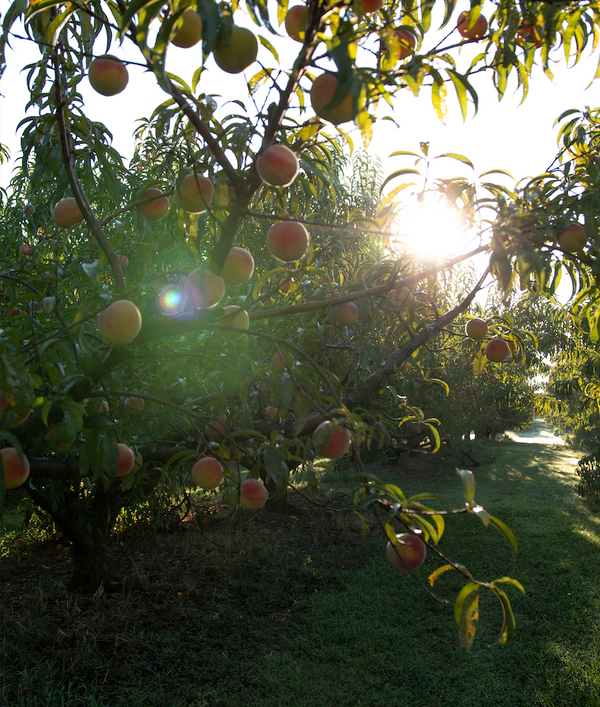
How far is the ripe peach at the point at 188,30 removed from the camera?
0.97 meters

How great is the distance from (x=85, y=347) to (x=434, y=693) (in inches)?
123

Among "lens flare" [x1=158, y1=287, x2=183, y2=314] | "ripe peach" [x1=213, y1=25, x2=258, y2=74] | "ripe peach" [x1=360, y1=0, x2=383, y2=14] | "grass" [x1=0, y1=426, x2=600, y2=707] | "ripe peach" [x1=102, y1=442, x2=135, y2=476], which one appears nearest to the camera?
"ripe peach" [x1=213, y1=25, x2=258, y2=74]

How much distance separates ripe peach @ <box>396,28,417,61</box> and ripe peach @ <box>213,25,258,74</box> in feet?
0.99

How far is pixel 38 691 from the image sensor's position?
2.52 metres

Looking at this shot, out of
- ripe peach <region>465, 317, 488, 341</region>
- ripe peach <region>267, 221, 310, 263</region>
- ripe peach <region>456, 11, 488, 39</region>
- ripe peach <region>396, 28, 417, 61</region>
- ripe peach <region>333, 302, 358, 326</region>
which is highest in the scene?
ripe peach <region>456, 11, 488, 39</region>

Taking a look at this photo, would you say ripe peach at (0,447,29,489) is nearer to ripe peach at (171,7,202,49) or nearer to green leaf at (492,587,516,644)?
ripe peach at (171,7,202,49)

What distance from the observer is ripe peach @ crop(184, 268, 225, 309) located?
1107 millimetres

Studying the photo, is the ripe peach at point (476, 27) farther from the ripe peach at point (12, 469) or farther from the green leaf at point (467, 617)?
the ripe peach at point (12, 469)

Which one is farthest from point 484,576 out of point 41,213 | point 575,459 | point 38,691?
point 575,459

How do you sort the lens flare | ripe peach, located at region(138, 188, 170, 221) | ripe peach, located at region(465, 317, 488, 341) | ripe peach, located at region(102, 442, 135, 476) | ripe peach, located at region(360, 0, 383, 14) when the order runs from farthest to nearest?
ripe peach, located at region(465, 317, 488, 341), ripe peach, located at region(102, 442, 135, 476), ripe peach, located at region(138, 188, 170, 221), the lens flare, ripe peach, located at region(360, 0, 383, 14)

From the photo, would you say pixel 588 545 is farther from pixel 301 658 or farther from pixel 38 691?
pixel 38 691

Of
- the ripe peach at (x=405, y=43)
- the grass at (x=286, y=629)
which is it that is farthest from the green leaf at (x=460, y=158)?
the grass at (x=286, y=629)

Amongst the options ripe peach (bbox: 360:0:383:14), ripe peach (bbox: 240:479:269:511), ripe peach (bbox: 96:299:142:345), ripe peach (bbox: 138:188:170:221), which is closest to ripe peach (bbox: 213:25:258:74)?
ripe peach (bbox: 360:0:383:14)

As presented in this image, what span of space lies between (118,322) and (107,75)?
2.04 feet
